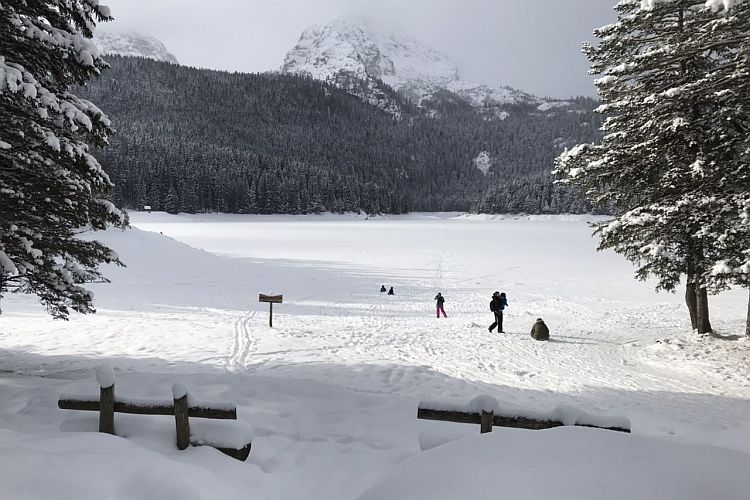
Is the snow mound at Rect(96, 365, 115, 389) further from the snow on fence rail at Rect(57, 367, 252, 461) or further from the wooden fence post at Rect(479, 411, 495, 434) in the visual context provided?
the wooden fence post at Rect(479, 411, 495, 434)

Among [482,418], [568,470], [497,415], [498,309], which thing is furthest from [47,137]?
[498,309]

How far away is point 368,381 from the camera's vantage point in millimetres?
10250

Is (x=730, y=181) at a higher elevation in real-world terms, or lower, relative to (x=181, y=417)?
higher

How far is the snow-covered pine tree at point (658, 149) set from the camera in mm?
11266

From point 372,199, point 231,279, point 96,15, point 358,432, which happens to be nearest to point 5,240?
point 96,15

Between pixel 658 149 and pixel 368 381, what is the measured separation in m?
10.2

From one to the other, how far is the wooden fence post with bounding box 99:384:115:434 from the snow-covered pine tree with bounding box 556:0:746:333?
1190cm

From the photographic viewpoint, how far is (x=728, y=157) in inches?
459

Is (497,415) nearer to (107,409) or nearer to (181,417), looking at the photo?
(181,417)

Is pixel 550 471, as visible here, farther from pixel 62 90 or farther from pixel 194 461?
pixel 62 90

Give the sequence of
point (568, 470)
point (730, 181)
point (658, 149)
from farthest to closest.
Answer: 1. point (658, 149)
2. point (730, 181)
3. point (568, 470)

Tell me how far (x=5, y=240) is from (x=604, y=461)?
911 cm

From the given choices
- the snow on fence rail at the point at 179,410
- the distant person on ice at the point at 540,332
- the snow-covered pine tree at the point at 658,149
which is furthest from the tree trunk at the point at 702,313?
the snow on fence rail at the point at 179,410

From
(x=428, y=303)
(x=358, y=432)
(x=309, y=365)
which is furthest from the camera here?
(x=428, y=303)
